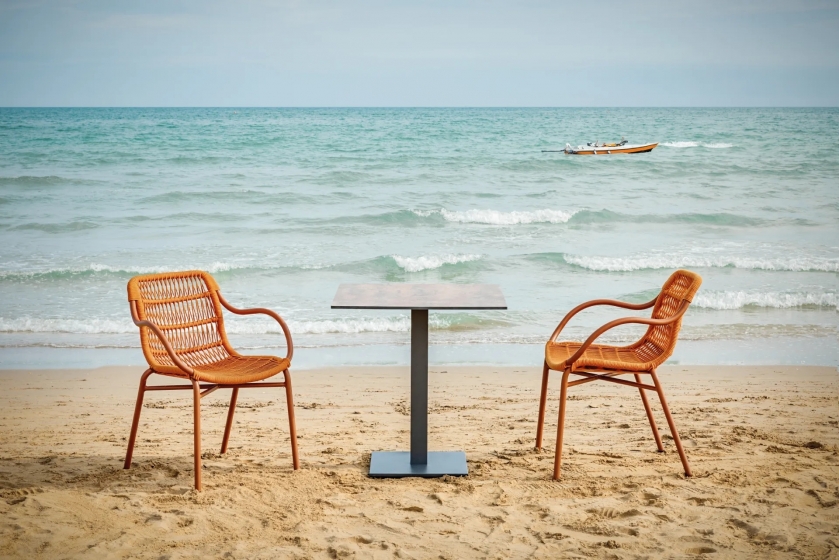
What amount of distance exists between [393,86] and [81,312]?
1295 cm

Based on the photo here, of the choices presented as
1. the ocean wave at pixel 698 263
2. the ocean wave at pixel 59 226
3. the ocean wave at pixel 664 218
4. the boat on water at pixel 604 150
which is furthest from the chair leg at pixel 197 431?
the boat on water at pixel 604 150

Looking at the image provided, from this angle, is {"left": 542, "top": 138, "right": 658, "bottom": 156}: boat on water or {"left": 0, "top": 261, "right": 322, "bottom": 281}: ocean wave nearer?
{"left": 0, "top": 261, "right": 322, "bottom": 281}: ocean wave

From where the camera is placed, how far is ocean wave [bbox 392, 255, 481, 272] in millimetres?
8305

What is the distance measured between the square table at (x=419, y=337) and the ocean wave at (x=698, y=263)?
5.43 metres

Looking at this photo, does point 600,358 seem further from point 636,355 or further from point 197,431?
point 197,431

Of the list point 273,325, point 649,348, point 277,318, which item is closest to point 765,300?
point 649,348

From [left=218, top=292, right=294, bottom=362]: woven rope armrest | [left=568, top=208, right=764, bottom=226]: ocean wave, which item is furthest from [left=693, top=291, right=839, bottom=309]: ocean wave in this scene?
[left=218, top=292, right=294, bottom=362]: woven rope armrest

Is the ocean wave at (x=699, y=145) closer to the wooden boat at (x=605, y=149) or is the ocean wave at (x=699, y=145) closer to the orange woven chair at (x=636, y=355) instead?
the wooden boat at (x=605, y=149)

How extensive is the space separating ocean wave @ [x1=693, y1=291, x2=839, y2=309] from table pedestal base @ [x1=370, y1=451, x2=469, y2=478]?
4.31m

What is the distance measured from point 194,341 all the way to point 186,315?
0.12m

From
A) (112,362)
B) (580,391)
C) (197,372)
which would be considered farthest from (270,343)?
(197,372)

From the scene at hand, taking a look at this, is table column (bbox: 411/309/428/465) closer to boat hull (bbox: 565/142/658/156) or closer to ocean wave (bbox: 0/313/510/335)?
ocean wave (bbox: 0/313/510/335)

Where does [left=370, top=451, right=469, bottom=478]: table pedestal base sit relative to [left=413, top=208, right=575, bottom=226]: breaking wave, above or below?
below

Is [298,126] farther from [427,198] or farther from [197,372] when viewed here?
[197,372]
